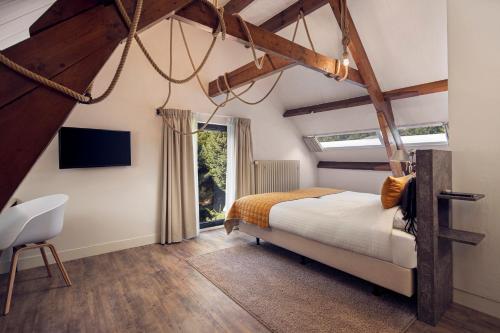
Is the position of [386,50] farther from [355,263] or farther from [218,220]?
[218,220]

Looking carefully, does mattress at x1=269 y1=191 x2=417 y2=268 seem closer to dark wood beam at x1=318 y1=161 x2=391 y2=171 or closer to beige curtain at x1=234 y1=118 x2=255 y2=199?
beige curtain at x1=234 y1=118 x2=255 y2=199

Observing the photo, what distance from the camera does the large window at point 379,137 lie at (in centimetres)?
416

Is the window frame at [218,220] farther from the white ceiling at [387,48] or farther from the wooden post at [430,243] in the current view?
the wooden post at [430,243]

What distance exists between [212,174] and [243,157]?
0.63 m

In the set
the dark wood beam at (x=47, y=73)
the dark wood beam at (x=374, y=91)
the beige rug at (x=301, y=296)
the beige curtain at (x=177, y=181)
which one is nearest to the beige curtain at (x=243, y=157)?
the beige curtain at (x=177, y=181)

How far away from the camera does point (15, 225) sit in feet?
6.90

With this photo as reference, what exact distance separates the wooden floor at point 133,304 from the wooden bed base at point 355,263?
11.8 inches

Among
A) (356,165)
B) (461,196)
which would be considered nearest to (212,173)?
(356,165)

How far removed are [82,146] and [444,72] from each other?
4651 millimetres

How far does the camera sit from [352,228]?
229cm

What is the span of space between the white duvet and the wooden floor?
619mm

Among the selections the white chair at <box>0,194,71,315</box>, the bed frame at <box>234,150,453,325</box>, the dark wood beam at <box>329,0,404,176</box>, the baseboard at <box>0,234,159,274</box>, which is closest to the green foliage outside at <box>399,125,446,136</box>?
the dark wood beam at <box>329,0,404,176</box>

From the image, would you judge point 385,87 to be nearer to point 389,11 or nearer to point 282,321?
point 389,11

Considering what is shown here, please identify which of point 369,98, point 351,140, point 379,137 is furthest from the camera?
point 351,140
